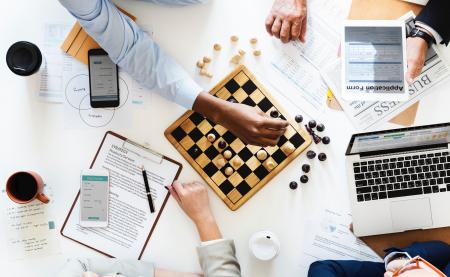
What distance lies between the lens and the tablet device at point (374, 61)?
146 cm

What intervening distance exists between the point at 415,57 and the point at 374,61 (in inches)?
4.5

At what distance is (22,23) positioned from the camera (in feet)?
4.90

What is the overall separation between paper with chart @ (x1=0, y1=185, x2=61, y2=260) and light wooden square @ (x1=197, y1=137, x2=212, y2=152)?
501 mm

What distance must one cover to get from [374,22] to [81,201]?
102 centimetres

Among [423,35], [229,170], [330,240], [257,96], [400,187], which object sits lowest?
[330,240]

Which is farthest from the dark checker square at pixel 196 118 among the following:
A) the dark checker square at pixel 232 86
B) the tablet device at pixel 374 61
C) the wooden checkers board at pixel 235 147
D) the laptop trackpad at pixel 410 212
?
the laptop trackpad at pixel 410 212

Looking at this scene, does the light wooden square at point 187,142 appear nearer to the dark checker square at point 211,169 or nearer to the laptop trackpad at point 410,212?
the dark checker square at point 211,169

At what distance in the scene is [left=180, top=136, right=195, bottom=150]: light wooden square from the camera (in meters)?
1.47

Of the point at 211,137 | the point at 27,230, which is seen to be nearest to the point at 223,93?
the point at 211,137

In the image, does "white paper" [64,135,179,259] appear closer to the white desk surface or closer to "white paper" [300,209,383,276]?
the white desk surface

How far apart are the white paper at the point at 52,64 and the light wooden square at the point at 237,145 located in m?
0.53

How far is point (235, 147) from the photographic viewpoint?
147 centimetres

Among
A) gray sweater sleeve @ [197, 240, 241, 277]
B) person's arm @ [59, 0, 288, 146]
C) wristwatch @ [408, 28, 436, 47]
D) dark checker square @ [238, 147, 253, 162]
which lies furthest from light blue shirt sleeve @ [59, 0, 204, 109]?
wristwatch @ [408, 28, 436, 47]

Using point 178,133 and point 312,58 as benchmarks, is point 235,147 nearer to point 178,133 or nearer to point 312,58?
point 178,133
